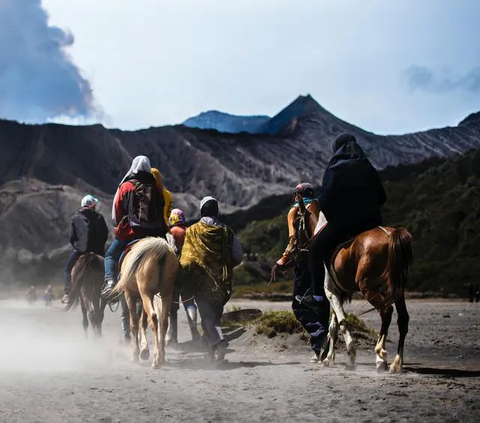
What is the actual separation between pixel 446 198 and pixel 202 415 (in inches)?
2756

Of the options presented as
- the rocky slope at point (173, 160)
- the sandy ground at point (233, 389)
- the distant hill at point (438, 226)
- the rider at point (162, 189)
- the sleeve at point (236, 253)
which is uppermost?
the rocky slope at point (173, 160)

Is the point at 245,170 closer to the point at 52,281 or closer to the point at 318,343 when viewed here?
the point at 52,281

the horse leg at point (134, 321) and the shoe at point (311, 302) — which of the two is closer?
the shoe at point (311, 302)

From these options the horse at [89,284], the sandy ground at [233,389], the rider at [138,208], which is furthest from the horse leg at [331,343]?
the horse at [89,284]

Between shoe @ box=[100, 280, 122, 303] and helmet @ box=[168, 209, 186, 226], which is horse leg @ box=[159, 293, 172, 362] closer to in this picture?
shoe @ box=[100, 280, 122, 303]

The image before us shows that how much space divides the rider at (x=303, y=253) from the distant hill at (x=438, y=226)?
130 feet

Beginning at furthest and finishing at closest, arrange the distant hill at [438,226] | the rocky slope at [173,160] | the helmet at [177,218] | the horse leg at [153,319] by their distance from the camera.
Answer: the rocky slope at [173,160]
the distant hill at [438,226]
the helmet at [177,218]
the horse leg at [153,319]

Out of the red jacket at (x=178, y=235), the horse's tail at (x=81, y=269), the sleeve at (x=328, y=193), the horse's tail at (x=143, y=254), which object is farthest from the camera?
the horse's tail at (x=81, y=269)

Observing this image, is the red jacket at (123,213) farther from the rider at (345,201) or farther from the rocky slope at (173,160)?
the rocky slope at (173,160)

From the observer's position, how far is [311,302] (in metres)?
10.5

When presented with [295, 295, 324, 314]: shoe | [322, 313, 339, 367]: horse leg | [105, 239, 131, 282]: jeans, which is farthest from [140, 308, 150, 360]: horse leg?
[322, 313, 339, 367]: horse leg

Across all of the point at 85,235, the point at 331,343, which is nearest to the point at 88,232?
the point at 85,235

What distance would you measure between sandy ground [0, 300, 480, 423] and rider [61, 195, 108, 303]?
2.17 metres

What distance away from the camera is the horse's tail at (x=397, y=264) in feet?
28.1
